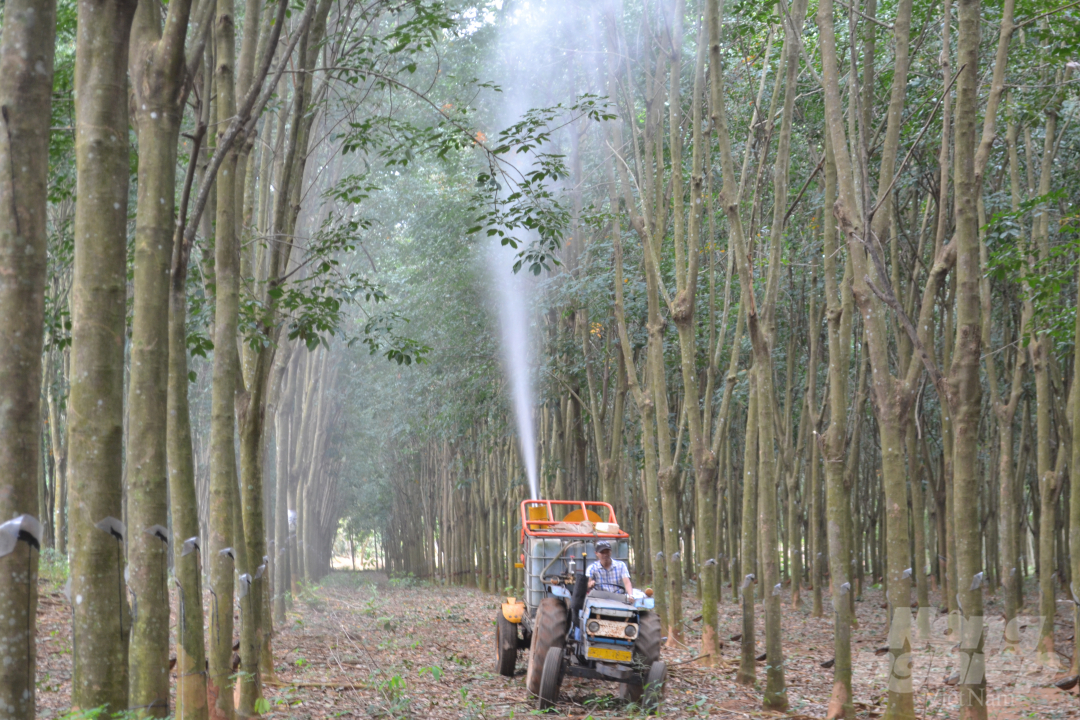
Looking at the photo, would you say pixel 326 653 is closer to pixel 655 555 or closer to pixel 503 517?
pixel 655 555

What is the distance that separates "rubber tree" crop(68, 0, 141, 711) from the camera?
3.71 metres

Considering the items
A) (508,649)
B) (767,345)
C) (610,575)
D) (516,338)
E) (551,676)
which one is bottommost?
(508,649)

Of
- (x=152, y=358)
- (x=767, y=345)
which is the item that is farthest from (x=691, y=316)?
(x=152, y=358)

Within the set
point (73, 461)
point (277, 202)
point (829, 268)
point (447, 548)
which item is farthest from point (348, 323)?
point (73, 461)

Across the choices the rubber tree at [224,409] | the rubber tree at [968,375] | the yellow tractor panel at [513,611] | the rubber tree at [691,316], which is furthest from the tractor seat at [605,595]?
the rubber tree at [224,409]

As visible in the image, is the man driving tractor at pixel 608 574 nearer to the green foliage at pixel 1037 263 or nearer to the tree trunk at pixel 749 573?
the tree trunk at pixel 749 573

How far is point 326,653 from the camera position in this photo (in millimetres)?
11016

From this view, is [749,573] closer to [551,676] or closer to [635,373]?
[551,676]

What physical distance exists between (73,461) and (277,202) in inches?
187

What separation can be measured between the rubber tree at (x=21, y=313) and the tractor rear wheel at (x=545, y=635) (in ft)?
18.0

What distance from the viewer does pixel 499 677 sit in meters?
9.70

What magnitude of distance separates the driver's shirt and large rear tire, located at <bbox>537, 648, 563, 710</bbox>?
0.98 meters

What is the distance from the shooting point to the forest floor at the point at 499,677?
7.70m

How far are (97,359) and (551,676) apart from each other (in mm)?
Answer: 5454
